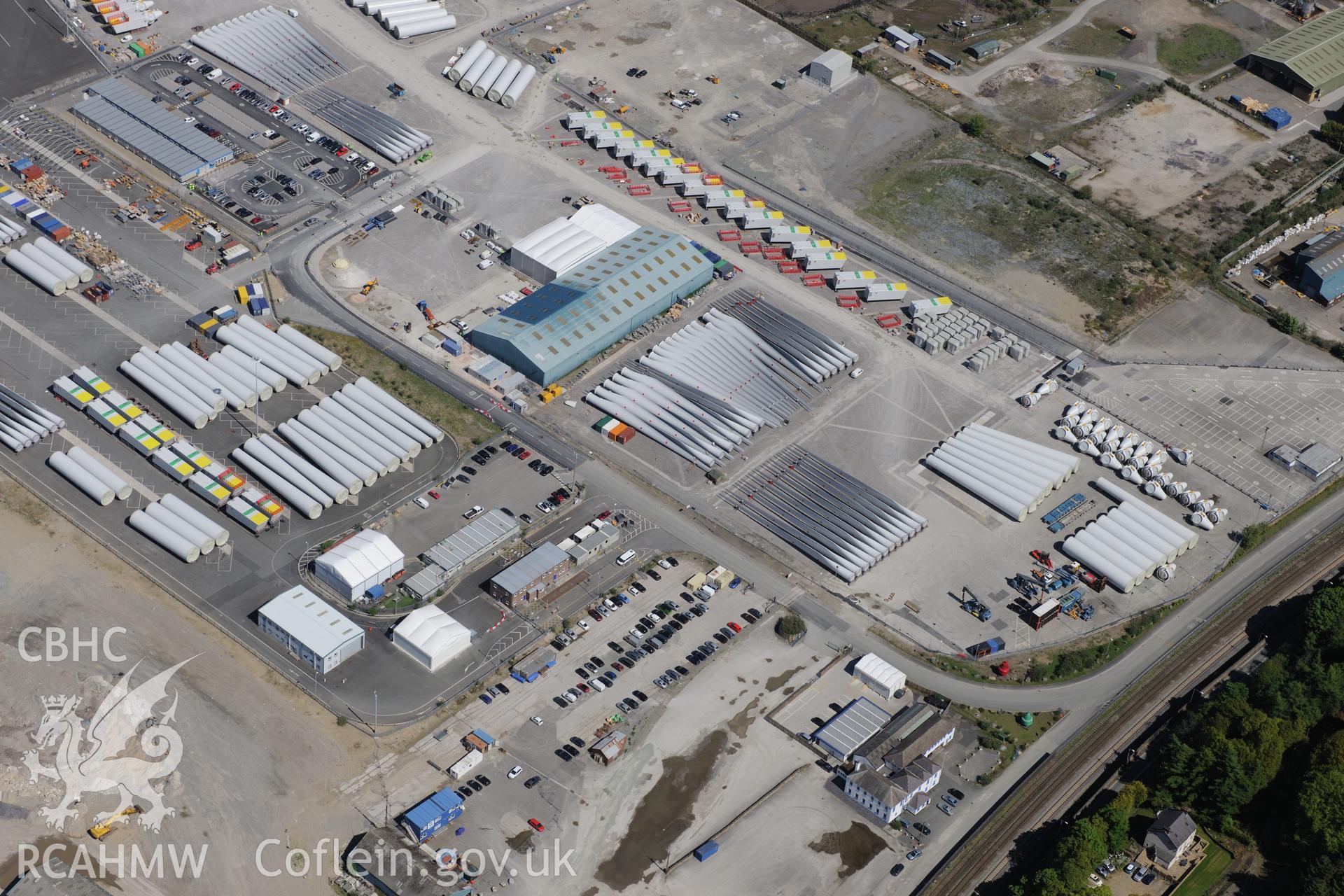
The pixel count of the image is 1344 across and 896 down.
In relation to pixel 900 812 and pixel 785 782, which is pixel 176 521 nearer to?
pixel 785 782

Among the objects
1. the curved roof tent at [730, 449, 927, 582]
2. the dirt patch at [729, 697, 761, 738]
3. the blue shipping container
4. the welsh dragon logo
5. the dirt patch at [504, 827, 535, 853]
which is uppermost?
the curved roof tent at [730, 449, 927, 582]

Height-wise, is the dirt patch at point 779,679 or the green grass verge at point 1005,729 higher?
the green grass verge at point 1005,729

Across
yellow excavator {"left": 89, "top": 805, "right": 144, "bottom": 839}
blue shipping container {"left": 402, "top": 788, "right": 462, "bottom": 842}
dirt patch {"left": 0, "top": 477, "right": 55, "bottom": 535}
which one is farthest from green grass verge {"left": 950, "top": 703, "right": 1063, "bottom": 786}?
dirt patch {"left": 0, "top": 477, "right": 55, "bottom": 535}

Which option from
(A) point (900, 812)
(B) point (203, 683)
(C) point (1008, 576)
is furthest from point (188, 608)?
(C) point (1008, 576)

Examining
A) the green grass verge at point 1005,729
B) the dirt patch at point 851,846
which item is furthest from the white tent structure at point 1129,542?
the dirt patch at point 851,846

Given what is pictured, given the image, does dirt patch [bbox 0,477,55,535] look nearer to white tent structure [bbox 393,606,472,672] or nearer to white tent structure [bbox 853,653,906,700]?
white tent structure [bbox 393,606,472,672]

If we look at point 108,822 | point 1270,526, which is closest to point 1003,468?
point 1270,526

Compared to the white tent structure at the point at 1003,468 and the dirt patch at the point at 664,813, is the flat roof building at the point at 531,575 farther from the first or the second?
the white tent structure at the point at 1003,468

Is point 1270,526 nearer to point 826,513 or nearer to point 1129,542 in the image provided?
point 1129,542
